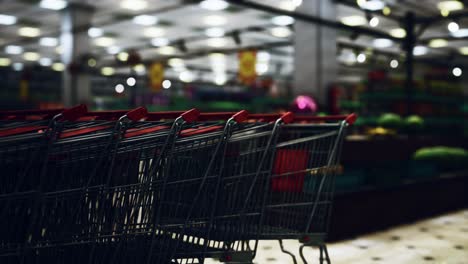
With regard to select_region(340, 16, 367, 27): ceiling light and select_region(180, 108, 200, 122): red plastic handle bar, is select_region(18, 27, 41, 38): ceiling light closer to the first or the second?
select_region(340, 16, 367, 27): ceiling light

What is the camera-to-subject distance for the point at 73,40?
14.3 m

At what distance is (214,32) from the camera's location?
698 inches

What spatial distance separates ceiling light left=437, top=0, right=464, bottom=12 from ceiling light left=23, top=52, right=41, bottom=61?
18490mm

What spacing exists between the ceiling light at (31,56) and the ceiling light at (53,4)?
11.2 m

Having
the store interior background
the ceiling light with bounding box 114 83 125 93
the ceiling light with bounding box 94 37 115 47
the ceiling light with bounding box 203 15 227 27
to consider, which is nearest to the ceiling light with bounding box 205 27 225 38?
the store interior background

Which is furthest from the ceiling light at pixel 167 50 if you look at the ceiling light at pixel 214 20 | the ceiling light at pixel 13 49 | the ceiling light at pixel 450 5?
the ceiling light at pixel 450 5

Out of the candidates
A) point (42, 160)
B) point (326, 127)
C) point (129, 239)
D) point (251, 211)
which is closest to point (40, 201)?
point (42, 160)

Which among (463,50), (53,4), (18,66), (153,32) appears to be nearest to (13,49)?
(18,66)

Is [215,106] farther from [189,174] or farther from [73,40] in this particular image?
[189,174]

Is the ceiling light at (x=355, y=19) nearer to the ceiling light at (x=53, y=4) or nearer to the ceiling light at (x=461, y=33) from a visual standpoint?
the ceiling light at (x=461, y=33)

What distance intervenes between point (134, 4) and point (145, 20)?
230 cm

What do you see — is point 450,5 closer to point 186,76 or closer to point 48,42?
point 48,42

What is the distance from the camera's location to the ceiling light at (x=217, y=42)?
19.8 metres

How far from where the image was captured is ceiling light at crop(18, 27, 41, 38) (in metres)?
17.7
